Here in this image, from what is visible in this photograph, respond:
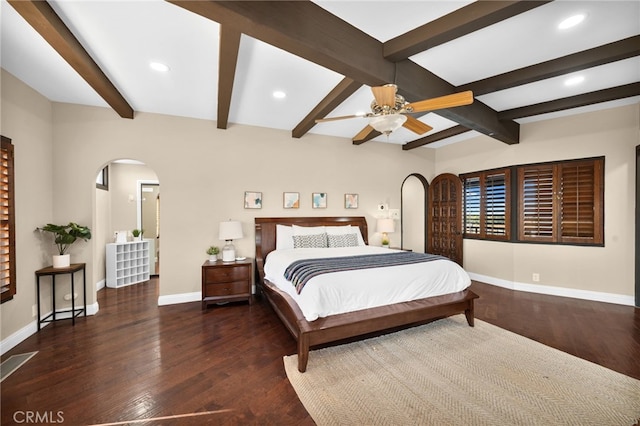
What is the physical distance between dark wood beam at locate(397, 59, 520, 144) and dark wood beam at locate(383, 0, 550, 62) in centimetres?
25

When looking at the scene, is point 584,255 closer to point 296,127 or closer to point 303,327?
point 303,327

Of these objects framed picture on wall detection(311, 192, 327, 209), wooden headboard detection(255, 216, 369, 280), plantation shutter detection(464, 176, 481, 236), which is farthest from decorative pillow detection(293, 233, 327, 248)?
plantation shutter detection(464, 176, 481, 236)

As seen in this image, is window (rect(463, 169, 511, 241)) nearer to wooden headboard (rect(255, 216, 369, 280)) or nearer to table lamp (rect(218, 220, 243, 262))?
wooden headboard (rect(255, 216, 369, 280))

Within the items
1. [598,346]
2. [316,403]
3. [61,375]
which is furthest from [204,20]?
[598,346]

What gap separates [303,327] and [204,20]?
270 centimetres

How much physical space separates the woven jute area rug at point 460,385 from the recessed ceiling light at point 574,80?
10.1 ft

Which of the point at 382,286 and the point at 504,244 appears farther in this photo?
the point at 504,244

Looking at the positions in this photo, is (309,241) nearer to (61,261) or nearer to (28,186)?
(61,261)

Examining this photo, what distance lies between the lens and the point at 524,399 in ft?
6.49

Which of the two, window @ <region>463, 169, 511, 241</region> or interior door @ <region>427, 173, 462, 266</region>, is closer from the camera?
window @ <region>463, 169, 511, 241</region>

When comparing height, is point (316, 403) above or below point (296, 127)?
below

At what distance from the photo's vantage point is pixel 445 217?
5.93 m

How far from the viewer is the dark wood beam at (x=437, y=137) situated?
471cm

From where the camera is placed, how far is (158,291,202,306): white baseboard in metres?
4.05
